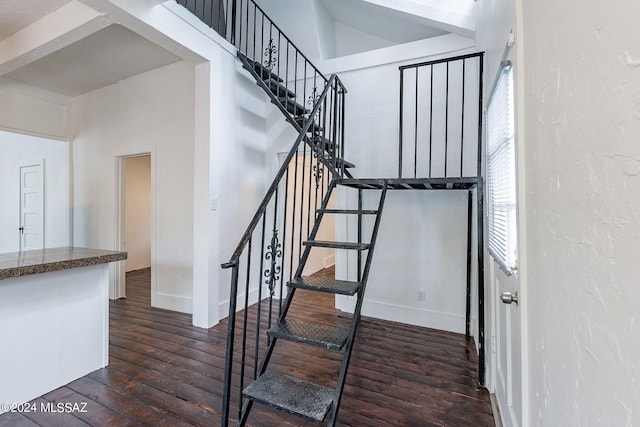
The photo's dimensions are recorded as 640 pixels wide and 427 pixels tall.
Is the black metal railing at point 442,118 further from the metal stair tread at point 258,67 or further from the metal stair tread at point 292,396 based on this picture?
the metal stair tread at point 292,396

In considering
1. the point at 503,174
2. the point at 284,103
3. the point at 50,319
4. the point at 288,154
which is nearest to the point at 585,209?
the point at 503,174

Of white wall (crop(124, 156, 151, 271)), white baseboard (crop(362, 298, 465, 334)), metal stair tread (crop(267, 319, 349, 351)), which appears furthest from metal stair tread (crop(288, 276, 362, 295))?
white wall (crop(124, 156, 151, 271))

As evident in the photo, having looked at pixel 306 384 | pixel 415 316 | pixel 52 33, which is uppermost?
pixel 52 33

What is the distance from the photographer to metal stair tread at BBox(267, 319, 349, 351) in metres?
1.69

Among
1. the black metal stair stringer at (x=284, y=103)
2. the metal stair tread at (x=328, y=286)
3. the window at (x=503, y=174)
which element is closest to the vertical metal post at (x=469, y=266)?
the window at (x=503, y=174)

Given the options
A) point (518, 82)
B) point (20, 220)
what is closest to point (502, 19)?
point (518, 82)

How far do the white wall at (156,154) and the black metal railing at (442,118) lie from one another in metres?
2.58

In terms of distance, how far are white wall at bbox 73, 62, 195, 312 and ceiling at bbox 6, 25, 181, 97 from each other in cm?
16

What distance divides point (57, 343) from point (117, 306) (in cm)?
198

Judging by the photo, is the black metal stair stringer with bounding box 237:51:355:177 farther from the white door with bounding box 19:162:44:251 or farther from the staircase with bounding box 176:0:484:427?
the white door with bounding box 19:162:44:251

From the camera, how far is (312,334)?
181cm

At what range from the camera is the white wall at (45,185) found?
4.76 metres

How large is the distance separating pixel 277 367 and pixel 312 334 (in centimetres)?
90

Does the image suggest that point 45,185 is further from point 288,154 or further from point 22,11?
point 288,154
